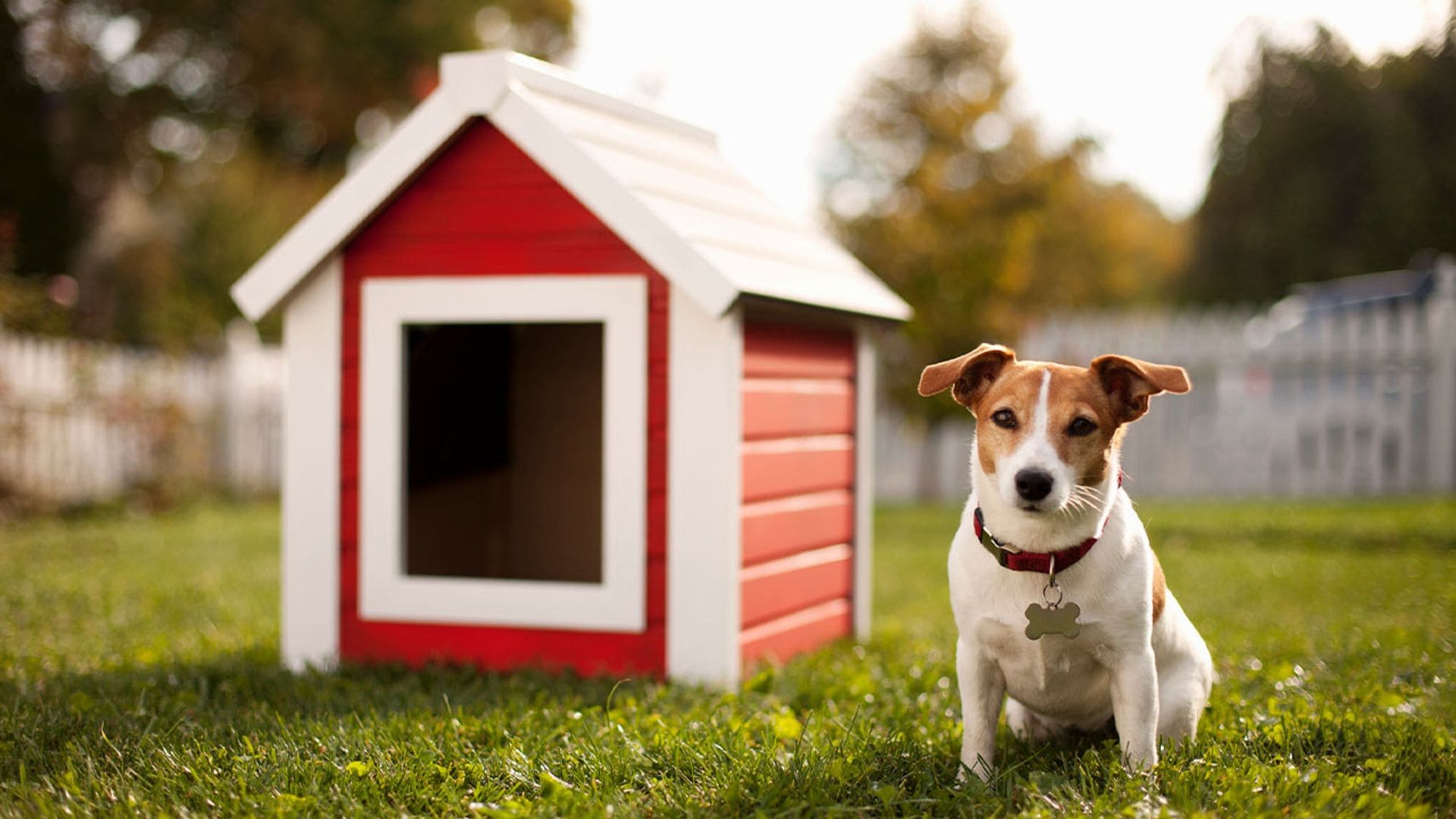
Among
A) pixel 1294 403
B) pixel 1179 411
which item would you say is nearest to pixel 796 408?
pixel 1294 403

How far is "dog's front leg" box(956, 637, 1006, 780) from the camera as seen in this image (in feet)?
10.9

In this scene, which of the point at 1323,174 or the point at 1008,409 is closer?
the point at 1008,409

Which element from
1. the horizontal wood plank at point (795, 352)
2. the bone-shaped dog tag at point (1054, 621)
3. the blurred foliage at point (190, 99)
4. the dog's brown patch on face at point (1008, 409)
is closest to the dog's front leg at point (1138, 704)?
the bone-shaped dog tag at point (1054, 621)

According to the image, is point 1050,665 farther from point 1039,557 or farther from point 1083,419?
point 1083,419

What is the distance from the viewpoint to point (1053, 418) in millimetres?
3102

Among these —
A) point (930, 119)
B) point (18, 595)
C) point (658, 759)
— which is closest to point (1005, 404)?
point (658, 759)

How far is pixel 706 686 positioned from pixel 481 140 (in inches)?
83.1

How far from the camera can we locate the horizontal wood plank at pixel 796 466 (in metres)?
4.82

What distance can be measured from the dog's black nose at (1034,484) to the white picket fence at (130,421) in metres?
9.73

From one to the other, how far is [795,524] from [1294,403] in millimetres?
9316

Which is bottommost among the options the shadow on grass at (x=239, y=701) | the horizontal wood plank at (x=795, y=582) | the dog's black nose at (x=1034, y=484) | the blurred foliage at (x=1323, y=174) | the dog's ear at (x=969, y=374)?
the shadow on grass at (x=239, y=701)

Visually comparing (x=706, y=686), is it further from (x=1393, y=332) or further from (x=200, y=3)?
(x=200, y=3)

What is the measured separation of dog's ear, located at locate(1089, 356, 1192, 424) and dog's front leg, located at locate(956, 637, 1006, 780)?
0.68 m

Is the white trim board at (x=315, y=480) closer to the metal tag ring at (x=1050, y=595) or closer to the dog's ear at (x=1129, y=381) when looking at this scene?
the metal tag ring at (x=1050, y=595)
